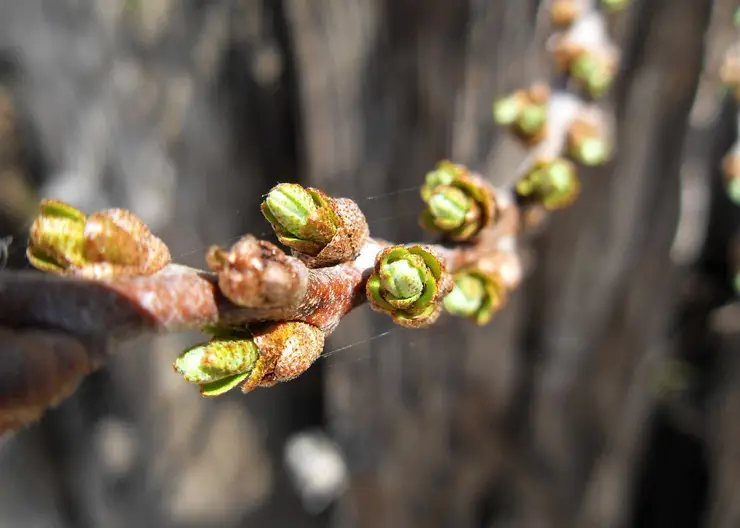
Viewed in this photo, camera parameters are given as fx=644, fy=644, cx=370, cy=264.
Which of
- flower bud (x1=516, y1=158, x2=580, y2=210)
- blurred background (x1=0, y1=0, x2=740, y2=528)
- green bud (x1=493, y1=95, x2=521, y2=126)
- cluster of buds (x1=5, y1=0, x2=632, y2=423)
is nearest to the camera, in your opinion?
cluster of buds (x1=5, y1=0, x2=632, y2=423)

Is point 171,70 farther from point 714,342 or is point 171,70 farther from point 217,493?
point 714,342

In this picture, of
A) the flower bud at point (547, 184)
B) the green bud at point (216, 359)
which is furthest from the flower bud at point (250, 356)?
the flower bud at point (547, 184)

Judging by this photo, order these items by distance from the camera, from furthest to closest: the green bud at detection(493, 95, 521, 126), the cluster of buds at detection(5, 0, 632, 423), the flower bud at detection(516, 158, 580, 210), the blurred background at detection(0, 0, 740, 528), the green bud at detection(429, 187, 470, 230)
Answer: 1. the blurred background at detection(0, 0, 740, 528)
2. the green bud at detection(493, 95, 521, 126)
3. the flower bud at detection(516, 158, 580, 210)
4. the green bud at detection(429, 187, 470, 230)
5. the cluster of buds at detection(5, 0, 632, 423)

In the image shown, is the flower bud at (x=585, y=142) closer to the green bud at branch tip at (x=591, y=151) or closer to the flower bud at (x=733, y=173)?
the green bud at branch tip at (x=591, y=151)

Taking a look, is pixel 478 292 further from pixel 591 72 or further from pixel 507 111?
pixel 591 72

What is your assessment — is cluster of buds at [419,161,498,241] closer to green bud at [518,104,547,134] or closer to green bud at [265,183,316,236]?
green bud at [265,183,316,236]

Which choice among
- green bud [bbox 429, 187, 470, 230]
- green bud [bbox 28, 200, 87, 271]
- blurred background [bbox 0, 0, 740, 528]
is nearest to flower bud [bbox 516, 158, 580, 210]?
green bud [bbox 429, 187, 470, 230]
